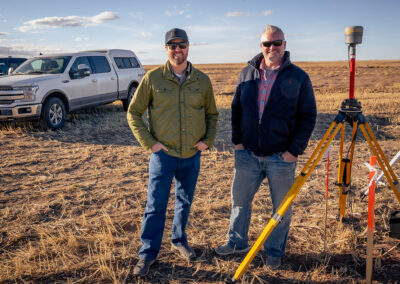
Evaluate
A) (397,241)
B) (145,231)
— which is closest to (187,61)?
(145,231)

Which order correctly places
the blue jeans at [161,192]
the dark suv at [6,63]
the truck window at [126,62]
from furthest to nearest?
the dark suv at [6,63]
the truck window at [126,62]
the blue jeans at [161,192]

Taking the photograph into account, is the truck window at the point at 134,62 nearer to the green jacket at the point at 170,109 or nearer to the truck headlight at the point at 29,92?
the truck headlight at the point at 29,92

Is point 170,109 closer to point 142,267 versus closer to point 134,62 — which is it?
point 142,267

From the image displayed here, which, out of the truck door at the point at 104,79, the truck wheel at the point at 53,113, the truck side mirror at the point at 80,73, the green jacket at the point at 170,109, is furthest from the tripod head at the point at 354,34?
the truck door at the point at 104,79

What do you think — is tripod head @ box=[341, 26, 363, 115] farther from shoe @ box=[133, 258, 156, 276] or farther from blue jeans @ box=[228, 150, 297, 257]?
shoe @ box=[133, 258, 156, 276]

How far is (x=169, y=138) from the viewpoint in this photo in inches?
111

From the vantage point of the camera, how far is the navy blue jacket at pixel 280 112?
2.69 metres

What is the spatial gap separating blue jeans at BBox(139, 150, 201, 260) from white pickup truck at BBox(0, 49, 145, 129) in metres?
6.06

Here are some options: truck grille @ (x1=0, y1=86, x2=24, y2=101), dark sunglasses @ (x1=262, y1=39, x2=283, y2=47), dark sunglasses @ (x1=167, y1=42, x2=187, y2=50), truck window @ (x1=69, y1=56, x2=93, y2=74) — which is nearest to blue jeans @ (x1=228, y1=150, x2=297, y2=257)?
dark sunglasses @ (x1=262, y1=39, x2=283, y2=47)

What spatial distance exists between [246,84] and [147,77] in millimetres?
855

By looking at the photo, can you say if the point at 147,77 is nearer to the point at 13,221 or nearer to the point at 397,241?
the point at 13,221

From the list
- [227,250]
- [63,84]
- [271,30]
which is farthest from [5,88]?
[271,30]

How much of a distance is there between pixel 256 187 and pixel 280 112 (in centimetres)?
74

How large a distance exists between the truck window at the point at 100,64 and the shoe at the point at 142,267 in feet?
26.0
